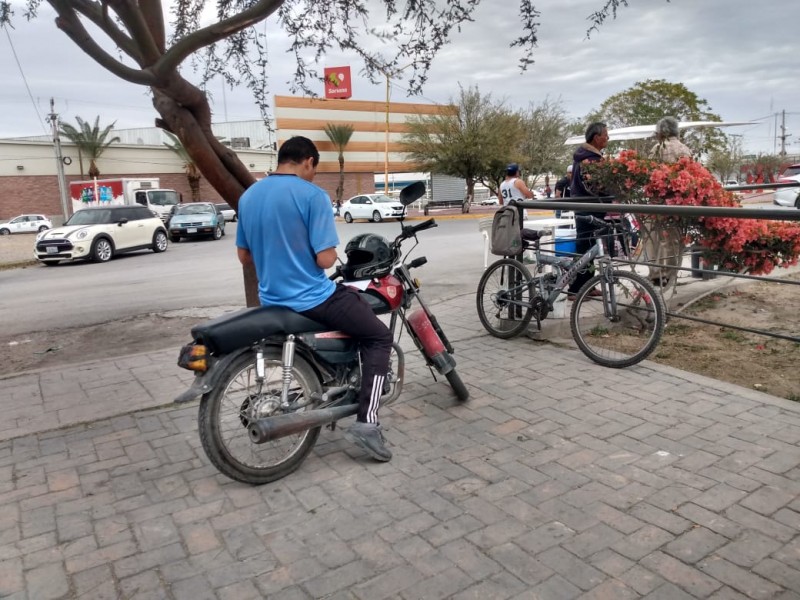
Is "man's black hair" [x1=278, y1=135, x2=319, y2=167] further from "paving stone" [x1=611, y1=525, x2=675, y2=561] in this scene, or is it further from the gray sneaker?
"paving stone" [x1=611, y1=525, x2=675, y2=561]

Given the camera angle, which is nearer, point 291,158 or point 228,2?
point 291,158

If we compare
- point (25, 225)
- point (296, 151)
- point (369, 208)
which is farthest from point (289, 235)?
point (25, 225)

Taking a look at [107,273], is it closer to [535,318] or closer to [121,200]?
[535,318]

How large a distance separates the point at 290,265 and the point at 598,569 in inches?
84.5

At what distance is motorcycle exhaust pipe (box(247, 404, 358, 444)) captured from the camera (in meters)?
3.44

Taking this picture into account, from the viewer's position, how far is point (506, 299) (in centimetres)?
638

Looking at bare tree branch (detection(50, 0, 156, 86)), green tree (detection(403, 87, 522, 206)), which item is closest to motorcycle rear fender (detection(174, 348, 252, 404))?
bare tree branch (detection(50, 0, 156, 86))

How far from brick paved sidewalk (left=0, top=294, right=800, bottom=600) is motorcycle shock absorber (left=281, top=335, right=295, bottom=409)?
495 mm

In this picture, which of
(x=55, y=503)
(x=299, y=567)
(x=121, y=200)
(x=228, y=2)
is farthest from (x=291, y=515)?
(x=121, y=200)

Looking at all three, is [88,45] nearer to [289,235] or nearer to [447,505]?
[289,235]

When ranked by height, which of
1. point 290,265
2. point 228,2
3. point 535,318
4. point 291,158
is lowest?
point 535,318

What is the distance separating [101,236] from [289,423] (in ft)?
55.6

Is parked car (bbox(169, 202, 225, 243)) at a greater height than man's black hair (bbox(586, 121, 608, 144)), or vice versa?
man's black hair (bbox(586, 121, 608, 144))

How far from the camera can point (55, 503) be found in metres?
3.46
